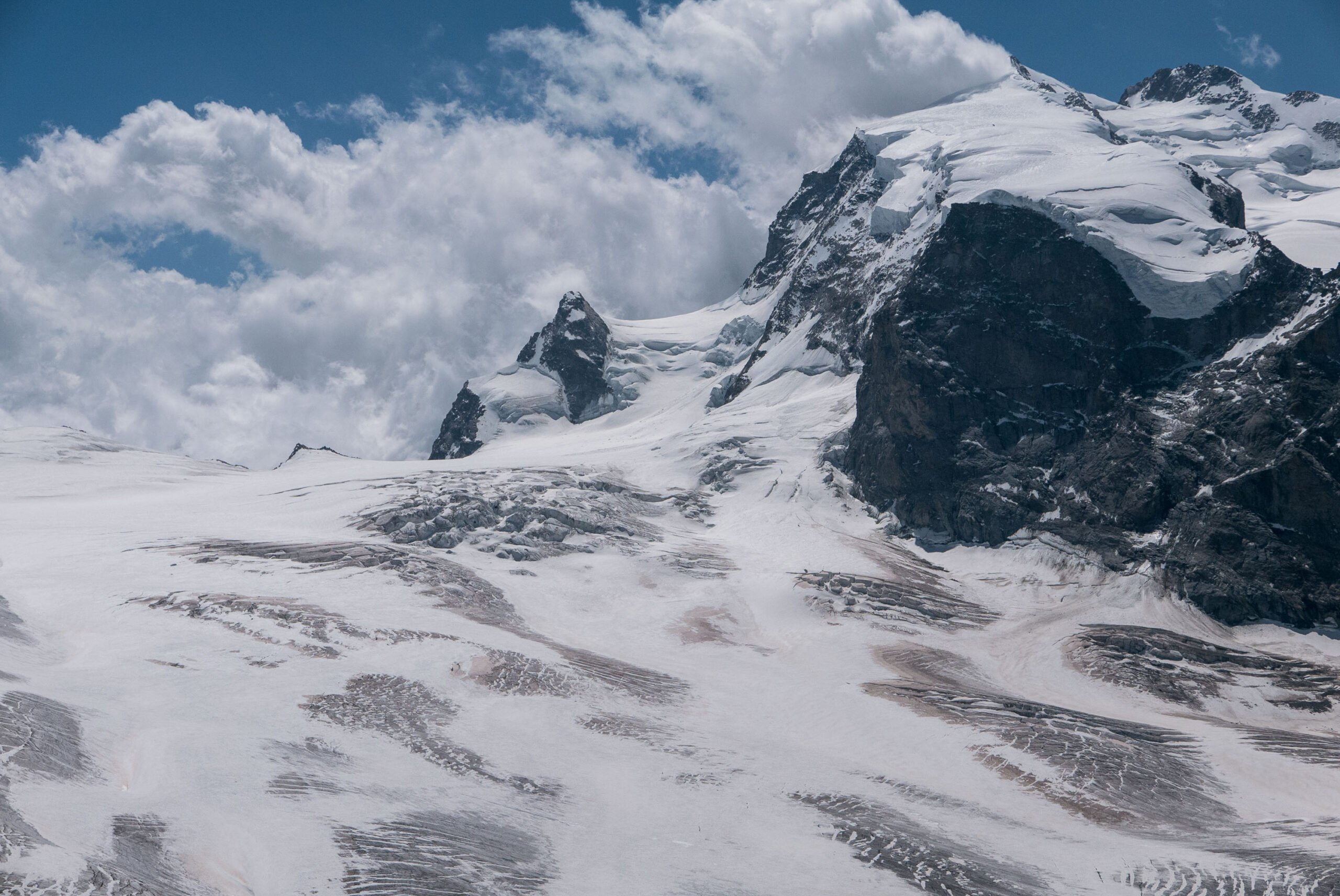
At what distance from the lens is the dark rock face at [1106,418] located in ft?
340

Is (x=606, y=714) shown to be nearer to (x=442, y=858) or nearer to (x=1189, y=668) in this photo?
(x=442, y=858)

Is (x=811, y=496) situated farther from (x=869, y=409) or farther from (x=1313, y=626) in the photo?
(x=1313, y=626)

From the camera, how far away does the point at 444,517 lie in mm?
114688

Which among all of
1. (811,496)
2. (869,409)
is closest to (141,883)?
(811,496)

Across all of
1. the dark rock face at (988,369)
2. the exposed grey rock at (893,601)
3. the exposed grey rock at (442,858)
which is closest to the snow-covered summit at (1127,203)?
the dark rock face at (988,369)

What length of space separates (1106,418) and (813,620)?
49.3 meters

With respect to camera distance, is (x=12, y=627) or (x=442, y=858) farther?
(x=12, y=627)

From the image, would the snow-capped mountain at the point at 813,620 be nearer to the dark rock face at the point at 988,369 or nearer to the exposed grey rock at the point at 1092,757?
the exposed grey rock at the point at 1092,757

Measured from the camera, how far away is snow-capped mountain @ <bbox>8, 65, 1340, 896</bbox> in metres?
46.7

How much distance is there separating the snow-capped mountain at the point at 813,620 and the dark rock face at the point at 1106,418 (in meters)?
0.44

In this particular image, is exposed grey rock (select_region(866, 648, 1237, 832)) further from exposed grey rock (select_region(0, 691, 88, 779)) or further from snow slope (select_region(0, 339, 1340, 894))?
exposed grey rock (select_region(0, 691, 88, 779))

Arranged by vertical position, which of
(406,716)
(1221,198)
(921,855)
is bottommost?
(921,855)

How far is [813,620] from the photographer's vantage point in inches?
3829

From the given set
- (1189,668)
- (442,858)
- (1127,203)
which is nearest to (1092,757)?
(1189,668)
